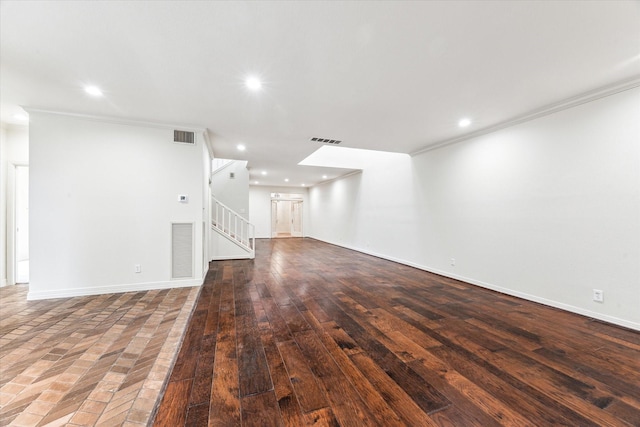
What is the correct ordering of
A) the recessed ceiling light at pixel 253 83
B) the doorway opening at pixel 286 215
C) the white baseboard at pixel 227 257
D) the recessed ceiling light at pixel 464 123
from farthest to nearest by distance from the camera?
the doorway opening at pixel 286 215 → the white baseboard at pixel 227 257 → the recessed ceiling light at pixel 464 123 → the recessed ceiling light at pixel 253 83

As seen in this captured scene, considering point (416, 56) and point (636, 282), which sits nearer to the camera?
point (416, 56)

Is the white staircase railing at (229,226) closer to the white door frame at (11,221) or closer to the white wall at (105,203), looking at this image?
the white wall at (105,203)

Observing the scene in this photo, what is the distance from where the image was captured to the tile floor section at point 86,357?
1.49 m

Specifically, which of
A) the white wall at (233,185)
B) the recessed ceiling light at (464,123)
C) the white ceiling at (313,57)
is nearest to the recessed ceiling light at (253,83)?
the white ceiling at (313,57)

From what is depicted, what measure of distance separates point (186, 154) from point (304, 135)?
2.08 metres

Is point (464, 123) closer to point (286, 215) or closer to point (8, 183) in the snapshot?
point (8, 183)

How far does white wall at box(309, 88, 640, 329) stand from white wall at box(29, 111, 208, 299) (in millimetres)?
4633

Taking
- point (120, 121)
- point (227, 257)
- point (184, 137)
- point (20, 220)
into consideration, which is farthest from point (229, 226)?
point (20, 220)

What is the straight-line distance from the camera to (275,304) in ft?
10.7

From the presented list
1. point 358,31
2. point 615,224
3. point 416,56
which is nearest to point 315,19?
point 358,31

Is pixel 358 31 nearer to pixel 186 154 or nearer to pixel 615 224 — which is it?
pixel 186 154

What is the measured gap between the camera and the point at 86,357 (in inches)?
80.9

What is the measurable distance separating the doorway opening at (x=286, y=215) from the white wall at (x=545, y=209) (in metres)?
7.68

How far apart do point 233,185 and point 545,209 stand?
7428 millimetres
